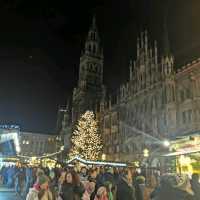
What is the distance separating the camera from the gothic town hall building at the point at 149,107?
2791 centimetres

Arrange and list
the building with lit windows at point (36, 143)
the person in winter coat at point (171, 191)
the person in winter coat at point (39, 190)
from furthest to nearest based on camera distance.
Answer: the building with lit windows at point (36, 143), the person in winter coat at point (39, 190), the person in winter coat at point (171, 191)

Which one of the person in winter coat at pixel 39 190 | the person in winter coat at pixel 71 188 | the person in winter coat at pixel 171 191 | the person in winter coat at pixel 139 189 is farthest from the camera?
the person in winter coat at pixel 139 189

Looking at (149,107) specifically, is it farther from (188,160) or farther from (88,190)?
(88,190)

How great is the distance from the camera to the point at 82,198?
6.37 meters

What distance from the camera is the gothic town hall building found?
1099 inches

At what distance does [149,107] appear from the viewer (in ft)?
112

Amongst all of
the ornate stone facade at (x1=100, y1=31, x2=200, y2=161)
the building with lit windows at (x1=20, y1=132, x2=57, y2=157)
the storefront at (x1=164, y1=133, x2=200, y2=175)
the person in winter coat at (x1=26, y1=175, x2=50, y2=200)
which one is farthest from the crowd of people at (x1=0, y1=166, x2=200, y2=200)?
the building with lit windows at (x1=20, y1=132, x2=57, y2=157)

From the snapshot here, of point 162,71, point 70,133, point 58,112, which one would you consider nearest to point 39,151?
point 58,112

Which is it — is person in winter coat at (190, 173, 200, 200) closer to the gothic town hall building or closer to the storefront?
the storefront

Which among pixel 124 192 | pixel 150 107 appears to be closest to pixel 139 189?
pixel 124 192

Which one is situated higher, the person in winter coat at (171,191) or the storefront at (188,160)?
the storefront at (188,160)

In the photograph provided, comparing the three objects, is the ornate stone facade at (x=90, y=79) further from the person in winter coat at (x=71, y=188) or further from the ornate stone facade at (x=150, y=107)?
the person in winter coat at (x=71, y=188)

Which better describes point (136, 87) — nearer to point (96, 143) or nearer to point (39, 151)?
point (96, 143)

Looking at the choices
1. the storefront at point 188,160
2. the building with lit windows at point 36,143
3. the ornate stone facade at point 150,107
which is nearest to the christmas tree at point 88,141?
the ornate stone facade at point 150,107
